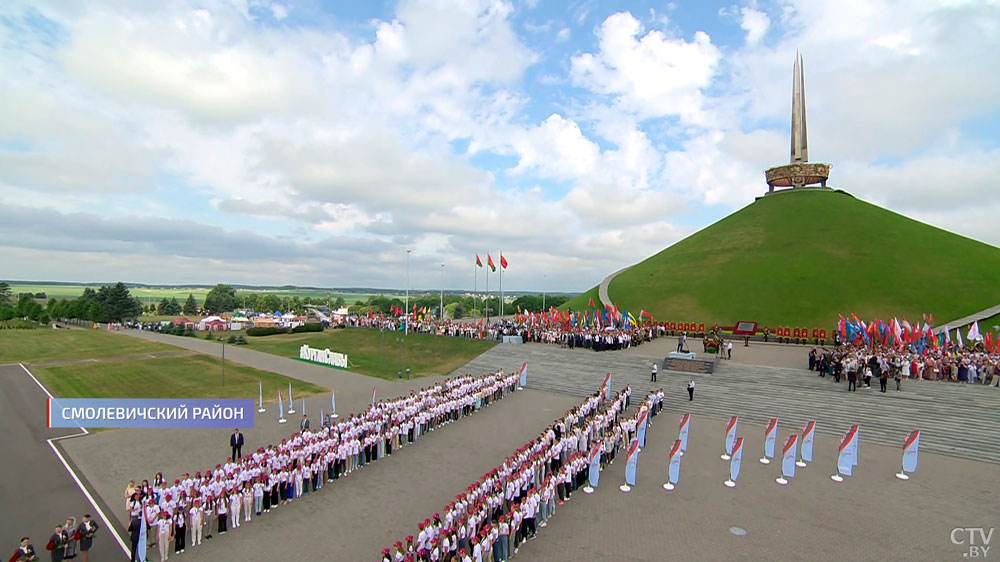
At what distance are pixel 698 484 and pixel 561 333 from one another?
907 inches

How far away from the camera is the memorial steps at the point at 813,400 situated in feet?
58.8

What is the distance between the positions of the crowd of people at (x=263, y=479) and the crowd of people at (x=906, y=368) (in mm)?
A: 19624

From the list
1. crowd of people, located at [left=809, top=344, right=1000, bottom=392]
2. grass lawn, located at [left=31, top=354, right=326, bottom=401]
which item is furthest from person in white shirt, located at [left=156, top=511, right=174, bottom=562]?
crowd of people, located at [left=809, top=344, right=1000, bottom=392]

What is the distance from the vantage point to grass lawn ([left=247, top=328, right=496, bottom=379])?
110ft

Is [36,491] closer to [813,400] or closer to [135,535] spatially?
[135,535]

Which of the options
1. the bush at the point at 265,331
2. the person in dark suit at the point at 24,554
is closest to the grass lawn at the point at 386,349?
the bush at the point at 265,331

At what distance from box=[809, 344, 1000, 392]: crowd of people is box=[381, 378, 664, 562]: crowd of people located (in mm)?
13208

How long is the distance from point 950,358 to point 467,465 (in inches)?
985

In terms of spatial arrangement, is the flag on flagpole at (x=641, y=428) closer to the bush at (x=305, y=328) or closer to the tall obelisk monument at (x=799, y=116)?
the bush at (x=305, y=328)

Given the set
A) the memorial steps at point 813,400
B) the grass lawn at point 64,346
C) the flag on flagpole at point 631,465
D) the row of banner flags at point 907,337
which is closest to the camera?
the flag on flagpole at point 631,465

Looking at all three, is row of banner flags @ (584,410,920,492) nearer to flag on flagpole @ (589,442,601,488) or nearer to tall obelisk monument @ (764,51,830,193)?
flag on flagpole @ (589,442,601,488)

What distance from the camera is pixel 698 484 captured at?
13625 millimetres

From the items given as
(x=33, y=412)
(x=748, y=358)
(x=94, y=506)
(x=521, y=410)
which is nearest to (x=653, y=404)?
(x=521, y=410)
